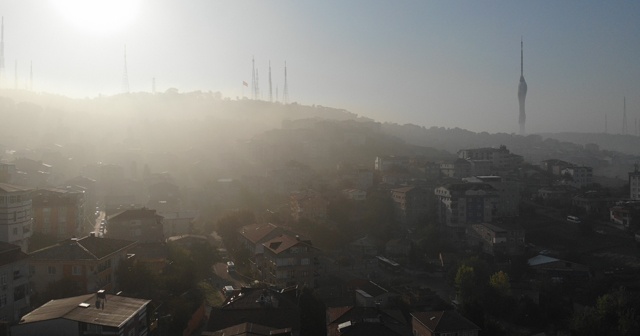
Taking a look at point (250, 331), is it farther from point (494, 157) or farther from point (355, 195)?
point (494, 157)

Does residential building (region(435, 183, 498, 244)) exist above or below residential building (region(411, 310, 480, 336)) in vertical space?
above

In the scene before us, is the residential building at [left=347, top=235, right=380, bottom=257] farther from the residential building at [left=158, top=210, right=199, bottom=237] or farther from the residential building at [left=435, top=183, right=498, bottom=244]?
the residential building at [left=158, top=210, right=199, bottom=237]

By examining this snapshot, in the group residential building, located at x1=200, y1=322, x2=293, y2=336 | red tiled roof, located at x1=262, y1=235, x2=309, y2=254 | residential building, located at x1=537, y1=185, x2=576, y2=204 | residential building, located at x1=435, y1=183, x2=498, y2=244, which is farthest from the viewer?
residential building, located at x1=537, y1=185, x2=576, y2=204

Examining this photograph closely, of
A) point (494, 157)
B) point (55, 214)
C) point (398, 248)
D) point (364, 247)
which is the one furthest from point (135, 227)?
point (494, 157)

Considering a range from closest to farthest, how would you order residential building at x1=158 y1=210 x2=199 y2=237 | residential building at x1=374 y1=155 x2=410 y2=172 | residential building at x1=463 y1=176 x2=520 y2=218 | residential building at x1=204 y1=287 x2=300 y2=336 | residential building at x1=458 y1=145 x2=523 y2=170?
residential building at x1=204 y1=287 x2=300 y2=336, residential building at x1=158 y1=210 x2=199 y2=237, residential building at x1=463 y1=176 x2=520 y2=218, residential building at x1=374 y1=155 x2=410 y2=172, residential building at x1=458 y1=145 x2=523 y2=170

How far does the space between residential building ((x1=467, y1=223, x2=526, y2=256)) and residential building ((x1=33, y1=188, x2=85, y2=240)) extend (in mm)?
9394

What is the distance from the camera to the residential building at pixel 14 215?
28.7 feet

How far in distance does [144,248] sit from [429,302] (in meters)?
5.28

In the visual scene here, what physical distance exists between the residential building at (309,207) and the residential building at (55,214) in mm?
5896

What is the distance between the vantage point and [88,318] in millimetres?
5477

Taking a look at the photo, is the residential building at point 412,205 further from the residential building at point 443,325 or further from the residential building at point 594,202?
the residential building at point 443,325

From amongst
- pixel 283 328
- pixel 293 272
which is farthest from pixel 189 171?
pixel 283 328

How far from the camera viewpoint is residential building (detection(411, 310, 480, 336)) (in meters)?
8.23

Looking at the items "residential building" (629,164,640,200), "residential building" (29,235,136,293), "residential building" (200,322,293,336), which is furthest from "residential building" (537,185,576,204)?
"residential building" (29,235,136,293)
